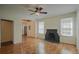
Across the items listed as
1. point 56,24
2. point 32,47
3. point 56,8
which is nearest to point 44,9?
point 56,8

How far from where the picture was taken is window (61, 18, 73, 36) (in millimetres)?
2668

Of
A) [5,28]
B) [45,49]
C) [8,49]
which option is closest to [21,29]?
[5,28]

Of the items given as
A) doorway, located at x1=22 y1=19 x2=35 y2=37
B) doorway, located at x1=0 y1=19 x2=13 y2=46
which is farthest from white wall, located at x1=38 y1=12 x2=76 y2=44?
doorway, located at x1=0 y1=19 x2=13 y2=46

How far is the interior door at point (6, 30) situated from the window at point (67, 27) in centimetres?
118

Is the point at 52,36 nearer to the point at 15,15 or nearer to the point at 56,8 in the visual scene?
the point at 56,8

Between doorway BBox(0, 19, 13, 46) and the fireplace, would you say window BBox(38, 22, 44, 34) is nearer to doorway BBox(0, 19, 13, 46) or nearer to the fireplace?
the fireplace

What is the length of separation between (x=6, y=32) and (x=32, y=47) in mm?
675

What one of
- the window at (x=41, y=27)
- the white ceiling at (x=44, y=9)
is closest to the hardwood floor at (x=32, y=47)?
the window at (x=41, y=27)

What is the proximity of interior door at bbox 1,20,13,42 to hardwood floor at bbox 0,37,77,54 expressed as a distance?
0.58 ft

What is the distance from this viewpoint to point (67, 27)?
8.91 feet

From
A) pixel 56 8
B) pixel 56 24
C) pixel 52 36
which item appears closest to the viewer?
pixel 56 8

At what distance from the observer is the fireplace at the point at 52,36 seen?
279 centimetres

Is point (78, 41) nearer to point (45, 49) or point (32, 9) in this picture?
point (45, 49)
